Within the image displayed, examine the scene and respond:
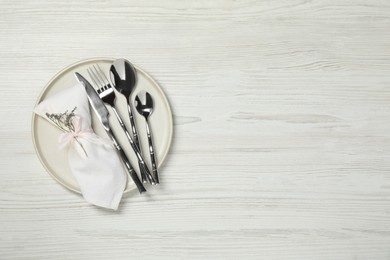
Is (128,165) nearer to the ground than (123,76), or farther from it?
nearer to the ground

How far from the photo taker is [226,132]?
96cm

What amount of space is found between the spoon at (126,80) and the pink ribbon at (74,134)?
0.29ft

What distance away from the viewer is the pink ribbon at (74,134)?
0.87m

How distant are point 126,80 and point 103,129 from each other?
0.10m

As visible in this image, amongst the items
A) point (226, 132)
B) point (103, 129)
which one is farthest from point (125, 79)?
point (226, 132)

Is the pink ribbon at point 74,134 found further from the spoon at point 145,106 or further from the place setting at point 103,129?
the spoon at point 145,106

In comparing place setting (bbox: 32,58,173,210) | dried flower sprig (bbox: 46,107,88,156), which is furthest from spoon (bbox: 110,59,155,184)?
dried flower sprig (bbox: 46,107,88,156)

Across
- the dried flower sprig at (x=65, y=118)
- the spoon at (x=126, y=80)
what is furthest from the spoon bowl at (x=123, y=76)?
the dried flower sprig at (x=65, y=118)

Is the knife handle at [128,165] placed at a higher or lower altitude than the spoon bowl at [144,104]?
lower

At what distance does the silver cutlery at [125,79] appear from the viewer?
35.6 inches

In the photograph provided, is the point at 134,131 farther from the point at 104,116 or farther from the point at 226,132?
the point at 226,132

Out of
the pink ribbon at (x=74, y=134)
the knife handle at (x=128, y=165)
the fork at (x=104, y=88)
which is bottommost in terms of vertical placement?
the knife handle at (x=128, y=165)

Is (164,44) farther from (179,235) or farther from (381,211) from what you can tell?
(381,211)

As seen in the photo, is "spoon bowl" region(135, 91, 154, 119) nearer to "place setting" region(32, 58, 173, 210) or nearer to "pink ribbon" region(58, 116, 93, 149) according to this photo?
"place setting" region(32, 58, 173, 210)
